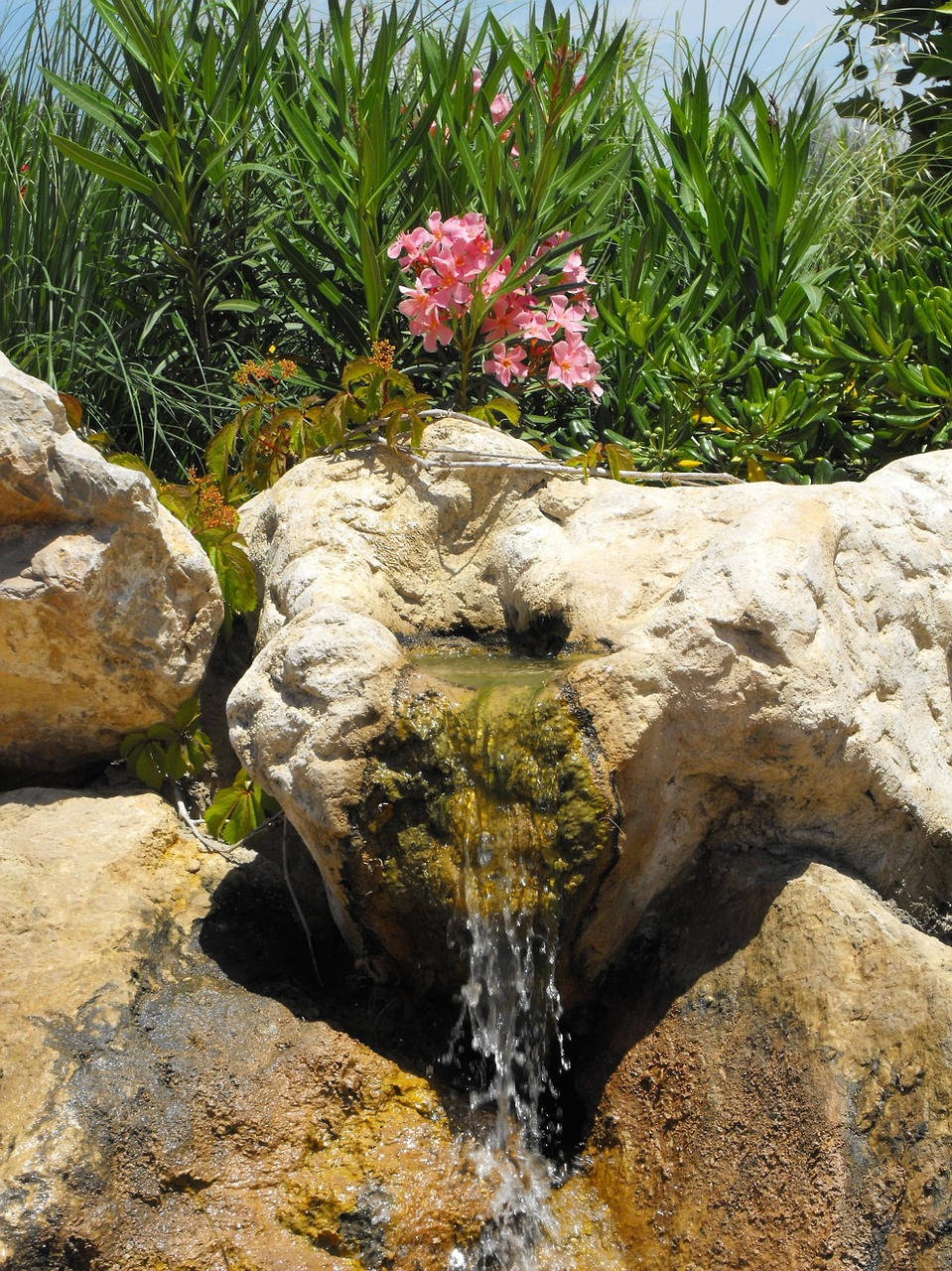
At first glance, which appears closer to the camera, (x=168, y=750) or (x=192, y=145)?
(x=168, y=750)

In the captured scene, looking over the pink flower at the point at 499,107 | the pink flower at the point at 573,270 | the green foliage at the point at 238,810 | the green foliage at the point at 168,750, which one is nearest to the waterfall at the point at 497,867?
the green foliage at the point at 238,810

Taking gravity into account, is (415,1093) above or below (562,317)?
below

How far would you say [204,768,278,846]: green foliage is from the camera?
3318 mm

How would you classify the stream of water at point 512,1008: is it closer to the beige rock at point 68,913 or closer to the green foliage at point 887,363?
the beige rock at point 68,913

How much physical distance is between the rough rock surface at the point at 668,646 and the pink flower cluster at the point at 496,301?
650 millimetres

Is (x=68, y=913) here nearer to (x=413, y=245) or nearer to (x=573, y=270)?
(x=413, y=245)

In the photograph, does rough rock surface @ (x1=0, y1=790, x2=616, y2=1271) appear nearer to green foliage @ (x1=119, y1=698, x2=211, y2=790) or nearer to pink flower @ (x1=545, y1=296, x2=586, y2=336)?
green foliage @ (x1=119, y1=698, x2=211, y2=790)

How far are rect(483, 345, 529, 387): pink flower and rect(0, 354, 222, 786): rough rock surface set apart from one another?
1.33m

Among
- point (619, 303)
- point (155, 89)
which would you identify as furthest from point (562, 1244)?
point (155, 89)

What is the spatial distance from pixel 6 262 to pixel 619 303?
87.4 inches

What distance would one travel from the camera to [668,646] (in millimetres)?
2826

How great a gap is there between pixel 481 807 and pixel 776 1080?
84 centimetres

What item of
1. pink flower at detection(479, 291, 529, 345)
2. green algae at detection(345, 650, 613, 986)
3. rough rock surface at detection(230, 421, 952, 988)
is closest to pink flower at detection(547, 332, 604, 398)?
pink flower at detection(479, 291, 529, 345)

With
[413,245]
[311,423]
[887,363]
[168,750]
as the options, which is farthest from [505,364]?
[168,750]
